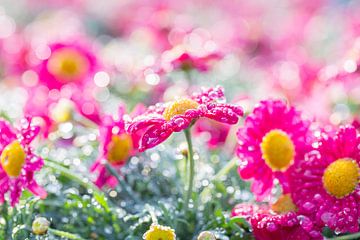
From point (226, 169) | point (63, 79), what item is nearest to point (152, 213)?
point (226, 169)

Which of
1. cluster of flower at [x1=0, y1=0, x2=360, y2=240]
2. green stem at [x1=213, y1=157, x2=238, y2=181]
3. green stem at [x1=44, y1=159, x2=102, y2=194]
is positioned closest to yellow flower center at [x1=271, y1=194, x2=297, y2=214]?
cluster of flower at [x1=0, y1=0, x2=360, y2=240]

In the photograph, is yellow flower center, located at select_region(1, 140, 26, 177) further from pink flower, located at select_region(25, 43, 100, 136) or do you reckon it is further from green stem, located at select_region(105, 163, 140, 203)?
pink flower, located at select_region(25, 43, 100, 136)

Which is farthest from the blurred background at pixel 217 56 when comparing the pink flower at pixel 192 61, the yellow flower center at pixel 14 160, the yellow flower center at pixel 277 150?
the yellow flower center at pixel 14 160

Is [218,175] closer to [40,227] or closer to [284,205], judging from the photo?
[284,205]

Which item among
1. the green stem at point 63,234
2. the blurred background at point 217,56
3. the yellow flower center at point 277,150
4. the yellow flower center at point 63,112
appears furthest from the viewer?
the blurred background at point 217,56

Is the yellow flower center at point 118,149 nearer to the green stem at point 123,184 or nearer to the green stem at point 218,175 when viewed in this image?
the green stem at point 123,184
